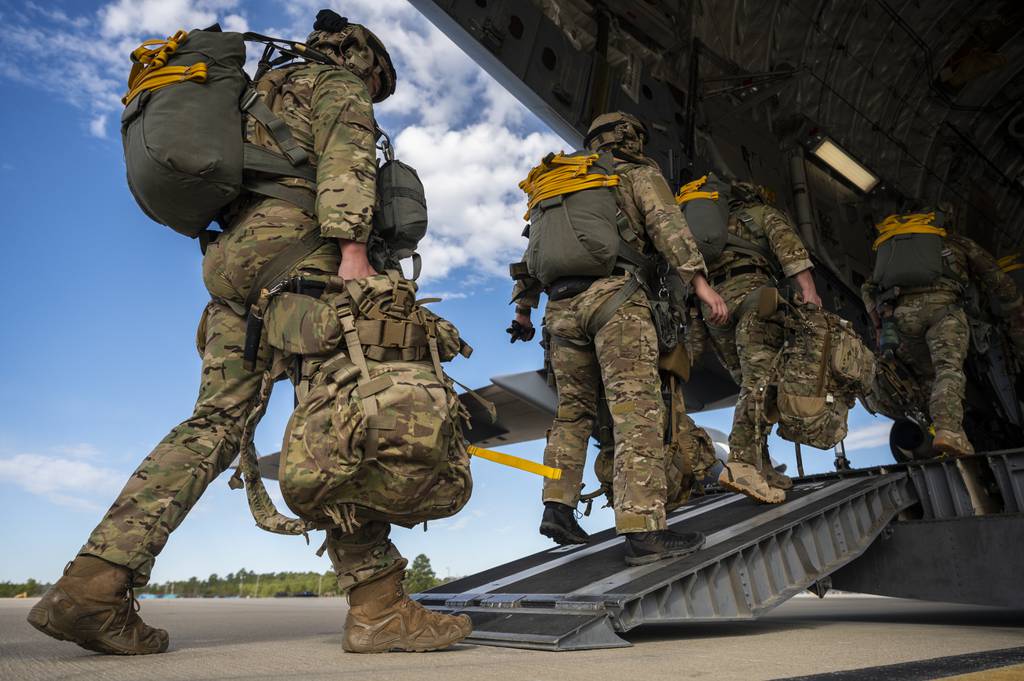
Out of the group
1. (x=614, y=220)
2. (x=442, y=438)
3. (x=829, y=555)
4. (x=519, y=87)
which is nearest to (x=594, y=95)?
(x=519, y=87)

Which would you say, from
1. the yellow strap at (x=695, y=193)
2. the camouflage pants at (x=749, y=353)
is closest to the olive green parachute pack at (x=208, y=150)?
the camouflage pants at (x=749, y=353)

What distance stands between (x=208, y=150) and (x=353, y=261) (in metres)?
0.46

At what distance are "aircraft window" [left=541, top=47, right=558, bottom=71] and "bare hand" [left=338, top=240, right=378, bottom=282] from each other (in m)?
3.10

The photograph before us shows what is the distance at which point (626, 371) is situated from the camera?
2777mm

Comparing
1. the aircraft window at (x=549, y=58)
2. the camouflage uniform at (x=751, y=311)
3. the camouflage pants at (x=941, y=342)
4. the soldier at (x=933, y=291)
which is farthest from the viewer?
the soldier at (x=933, y=291)

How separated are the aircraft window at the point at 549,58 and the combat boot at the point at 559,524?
2846 millimetres

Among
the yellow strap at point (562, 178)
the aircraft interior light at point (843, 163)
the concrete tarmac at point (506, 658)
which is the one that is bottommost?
the concrete tarmac at point (506, 658)

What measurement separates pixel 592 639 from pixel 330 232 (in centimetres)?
128

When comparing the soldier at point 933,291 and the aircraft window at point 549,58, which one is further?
the soldier at point 933,291

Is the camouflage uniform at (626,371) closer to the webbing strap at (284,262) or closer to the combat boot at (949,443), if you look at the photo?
the webbing strap at (284,262)

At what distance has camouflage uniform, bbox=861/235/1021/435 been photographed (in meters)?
4.83

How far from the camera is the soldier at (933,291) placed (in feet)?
16.5

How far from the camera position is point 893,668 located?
59.7 inches

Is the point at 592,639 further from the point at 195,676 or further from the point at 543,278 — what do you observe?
the point at 543,278
